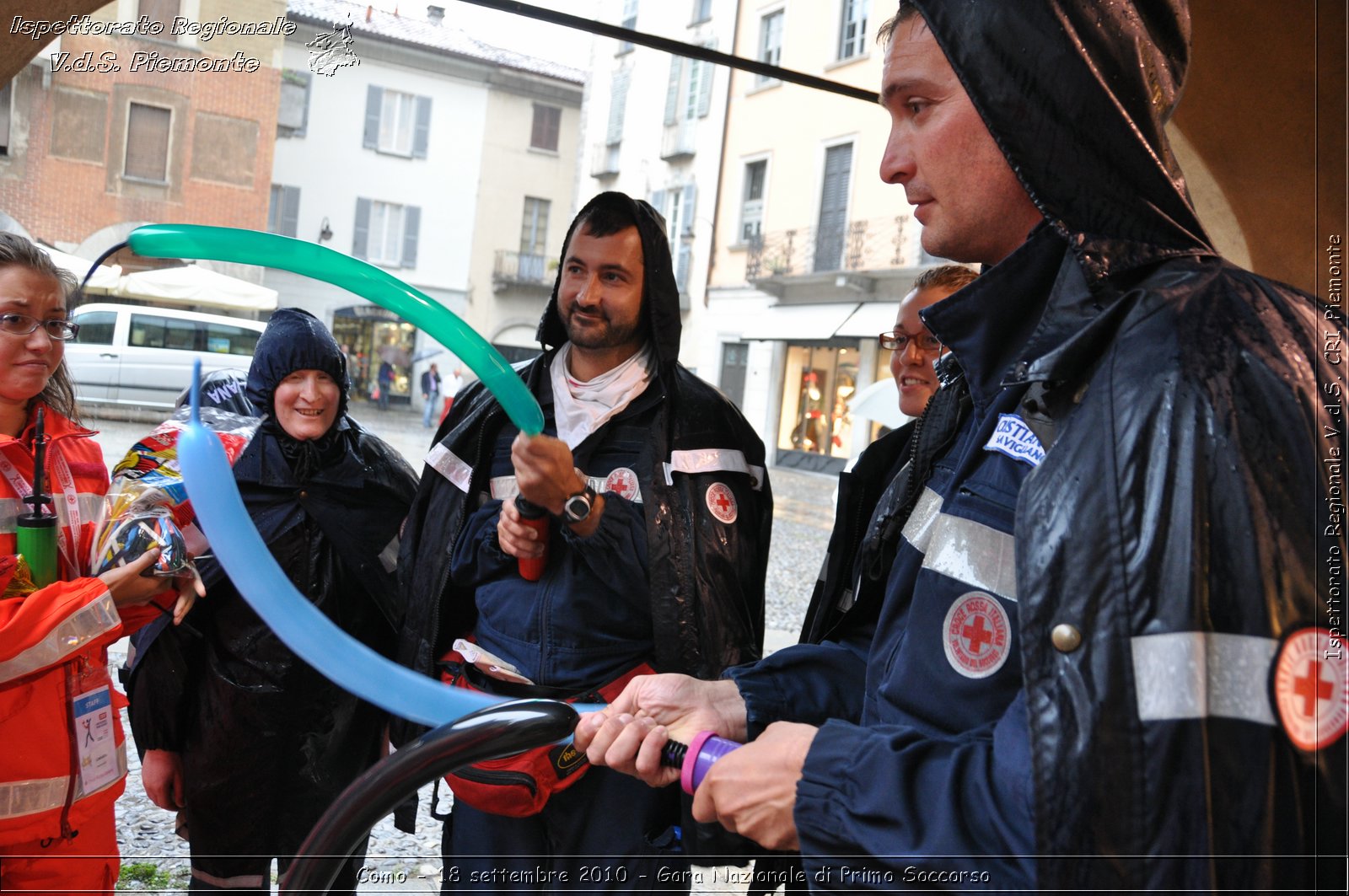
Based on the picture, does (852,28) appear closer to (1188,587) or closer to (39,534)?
(39,534)

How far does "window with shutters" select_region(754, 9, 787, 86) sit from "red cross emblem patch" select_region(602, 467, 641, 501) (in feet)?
62.3

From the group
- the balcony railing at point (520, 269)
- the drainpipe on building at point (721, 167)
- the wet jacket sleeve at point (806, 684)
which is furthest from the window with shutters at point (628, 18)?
the wet jacket sleeve at point (806, 684)

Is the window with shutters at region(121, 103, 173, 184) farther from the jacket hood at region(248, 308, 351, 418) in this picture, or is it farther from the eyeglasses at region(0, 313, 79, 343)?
the eyeglasses at region(0, 313, 79, 343)

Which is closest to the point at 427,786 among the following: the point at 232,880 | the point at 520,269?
the point at 232,880

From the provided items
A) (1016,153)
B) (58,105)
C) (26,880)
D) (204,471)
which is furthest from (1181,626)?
(58,105)

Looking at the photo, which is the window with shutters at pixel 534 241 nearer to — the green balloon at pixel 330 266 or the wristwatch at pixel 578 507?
the wristwatch at pixel 578 507

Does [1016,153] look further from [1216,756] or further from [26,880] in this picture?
[26,880]

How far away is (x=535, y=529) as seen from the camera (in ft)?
7.91

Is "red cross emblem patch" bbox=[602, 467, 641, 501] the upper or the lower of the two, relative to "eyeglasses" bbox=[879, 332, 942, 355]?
lower

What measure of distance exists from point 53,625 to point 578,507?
1.20m

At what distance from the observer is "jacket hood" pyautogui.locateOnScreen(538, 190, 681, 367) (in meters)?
2.82

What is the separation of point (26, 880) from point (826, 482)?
711 inches

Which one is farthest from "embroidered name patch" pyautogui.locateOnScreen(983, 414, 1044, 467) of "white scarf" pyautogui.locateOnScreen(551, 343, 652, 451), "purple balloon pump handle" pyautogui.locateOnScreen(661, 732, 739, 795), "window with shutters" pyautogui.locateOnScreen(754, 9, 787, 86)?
"window with shutters" pyautogui.locateOnScreen(754, 9, 787, 86)

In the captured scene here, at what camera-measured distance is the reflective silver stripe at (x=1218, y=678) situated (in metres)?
0.80
